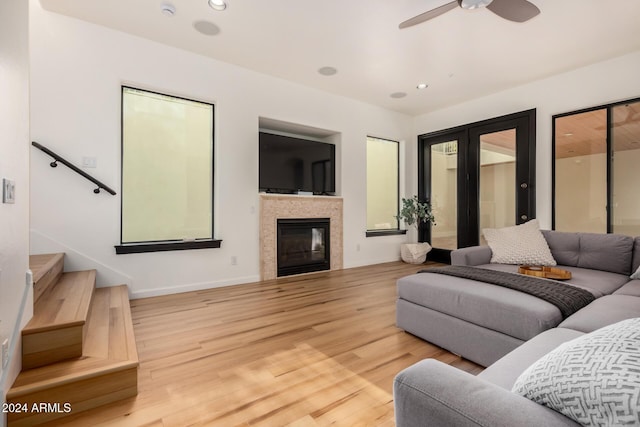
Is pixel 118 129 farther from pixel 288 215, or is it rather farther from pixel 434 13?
pixel 434 13

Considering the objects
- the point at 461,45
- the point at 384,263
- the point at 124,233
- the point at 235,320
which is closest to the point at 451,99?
the point at 461,45

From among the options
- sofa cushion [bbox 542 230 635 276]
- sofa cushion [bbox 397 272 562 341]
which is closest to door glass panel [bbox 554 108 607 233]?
sofa cushion [bbox 542 230 635 276]

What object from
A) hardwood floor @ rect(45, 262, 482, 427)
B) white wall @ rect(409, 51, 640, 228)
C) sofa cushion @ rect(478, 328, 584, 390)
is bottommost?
hardwood floor @ rect(45, 262, 482, 427)

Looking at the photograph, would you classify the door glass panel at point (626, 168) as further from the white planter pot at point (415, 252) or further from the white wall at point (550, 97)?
the white planter pot at point (415, 252)

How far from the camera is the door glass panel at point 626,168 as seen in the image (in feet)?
12.0

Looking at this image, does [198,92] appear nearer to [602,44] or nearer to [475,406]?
[475,406]

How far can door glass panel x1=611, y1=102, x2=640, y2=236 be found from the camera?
3658 millimetres

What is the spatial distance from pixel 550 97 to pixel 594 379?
198 inches

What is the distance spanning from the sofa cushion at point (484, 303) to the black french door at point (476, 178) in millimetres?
3150

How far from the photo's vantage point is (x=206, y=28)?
3182 millimetres

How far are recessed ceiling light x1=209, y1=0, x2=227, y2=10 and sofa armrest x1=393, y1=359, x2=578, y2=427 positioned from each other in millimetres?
3269

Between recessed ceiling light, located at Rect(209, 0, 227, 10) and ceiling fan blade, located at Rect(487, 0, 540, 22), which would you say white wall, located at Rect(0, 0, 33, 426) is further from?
ceiling fan blade, located at Rect(487, 0, 540, 22)

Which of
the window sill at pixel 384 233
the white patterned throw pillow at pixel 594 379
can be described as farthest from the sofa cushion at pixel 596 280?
the window sill at pixel 384 233

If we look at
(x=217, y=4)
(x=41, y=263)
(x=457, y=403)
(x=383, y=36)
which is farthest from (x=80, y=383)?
(x=383, y=36)
